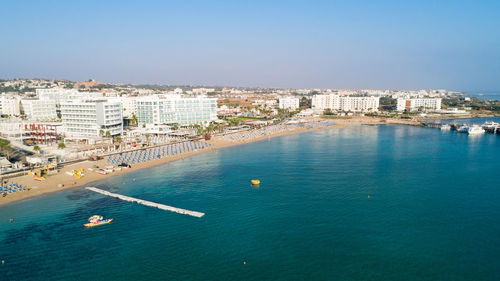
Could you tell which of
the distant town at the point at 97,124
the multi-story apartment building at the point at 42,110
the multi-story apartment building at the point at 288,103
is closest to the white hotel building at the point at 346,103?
the multi-story apartment building at the point at 288,103

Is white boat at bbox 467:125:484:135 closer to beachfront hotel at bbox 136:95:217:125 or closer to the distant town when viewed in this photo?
the distant town

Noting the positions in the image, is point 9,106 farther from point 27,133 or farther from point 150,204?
point 150,204

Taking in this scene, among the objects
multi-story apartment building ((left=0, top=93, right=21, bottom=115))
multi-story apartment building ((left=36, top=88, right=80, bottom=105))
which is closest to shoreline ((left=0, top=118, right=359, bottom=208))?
multi-story apartment building ((left=36, top=88, right=80, bottom=105))

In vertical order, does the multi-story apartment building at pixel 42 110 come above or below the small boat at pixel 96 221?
above

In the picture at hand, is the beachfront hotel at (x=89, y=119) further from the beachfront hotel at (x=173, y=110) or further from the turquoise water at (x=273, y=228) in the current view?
the turquoise water at (x=273, y=228)

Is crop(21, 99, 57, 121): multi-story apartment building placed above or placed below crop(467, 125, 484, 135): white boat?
above
